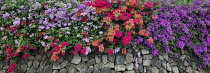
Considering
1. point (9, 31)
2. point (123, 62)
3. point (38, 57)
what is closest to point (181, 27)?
point (123, 62)

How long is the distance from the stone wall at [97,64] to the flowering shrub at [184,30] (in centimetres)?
33

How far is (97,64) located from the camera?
111 inches

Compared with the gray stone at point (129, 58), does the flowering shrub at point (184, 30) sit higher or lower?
higher

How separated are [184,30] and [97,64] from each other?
1.79 m

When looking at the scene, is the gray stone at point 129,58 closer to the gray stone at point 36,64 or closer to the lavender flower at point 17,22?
the gray stone at point 36,64

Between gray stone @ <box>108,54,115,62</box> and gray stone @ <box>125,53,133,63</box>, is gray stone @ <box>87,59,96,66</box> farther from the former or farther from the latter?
gray stone @ <box>125,53,133,63</box>

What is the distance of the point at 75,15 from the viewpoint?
2746 mm

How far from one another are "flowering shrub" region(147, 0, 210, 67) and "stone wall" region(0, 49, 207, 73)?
33cm

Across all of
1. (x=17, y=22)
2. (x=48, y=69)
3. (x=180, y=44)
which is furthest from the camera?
(x=180, y=44)

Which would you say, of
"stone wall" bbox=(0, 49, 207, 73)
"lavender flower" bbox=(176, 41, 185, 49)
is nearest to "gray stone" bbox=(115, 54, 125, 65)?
"stone wall" bbox=(0, 49, 207, 73)

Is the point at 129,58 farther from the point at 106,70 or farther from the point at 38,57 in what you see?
the point at 38,57

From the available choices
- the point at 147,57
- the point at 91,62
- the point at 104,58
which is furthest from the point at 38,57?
the point at 147,57

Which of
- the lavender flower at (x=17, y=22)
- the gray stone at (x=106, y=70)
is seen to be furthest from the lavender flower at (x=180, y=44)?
the lavender flower at (x=17, y=22)

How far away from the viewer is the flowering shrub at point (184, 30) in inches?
117
